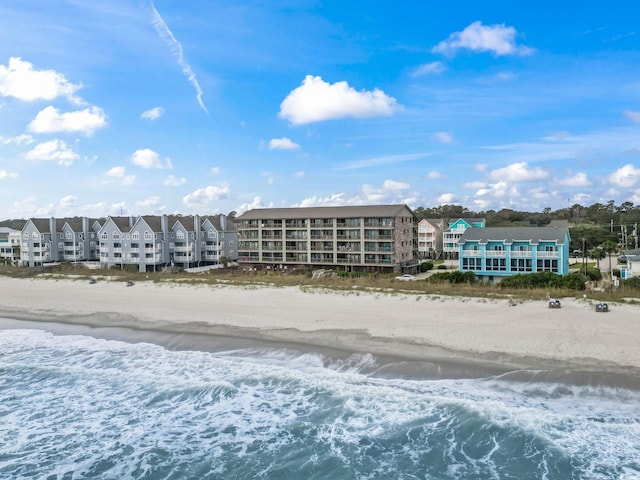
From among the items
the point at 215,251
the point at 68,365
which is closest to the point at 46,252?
the point at 215,251

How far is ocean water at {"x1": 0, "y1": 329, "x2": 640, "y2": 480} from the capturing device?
38.8 ft

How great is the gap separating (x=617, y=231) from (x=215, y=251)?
70546 mm

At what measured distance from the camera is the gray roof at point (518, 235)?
42219 millimetres

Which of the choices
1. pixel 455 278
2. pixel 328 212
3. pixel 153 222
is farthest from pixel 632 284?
pixel 153 222

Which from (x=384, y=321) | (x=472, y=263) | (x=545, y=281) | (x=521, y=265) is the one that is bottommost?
(x=384, y=321)

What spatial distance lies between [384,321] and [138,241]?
45.8 metres

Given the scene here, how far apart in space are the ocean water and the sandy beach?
2.34 meters

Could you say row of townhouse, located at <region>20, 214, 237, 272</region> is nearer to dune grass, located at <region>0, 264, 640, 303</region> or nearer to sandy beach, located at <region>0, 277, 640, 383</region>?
dune grass, located at <region>0, 264, 640, 303</region>

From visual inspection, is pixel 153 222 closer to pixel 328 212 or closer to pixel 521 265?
pixel 328 212

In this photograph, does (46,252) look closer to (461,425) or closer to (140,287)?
(140,287)

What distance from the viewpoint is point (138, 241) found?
60.7 m

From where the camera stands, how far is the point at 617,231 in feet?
271

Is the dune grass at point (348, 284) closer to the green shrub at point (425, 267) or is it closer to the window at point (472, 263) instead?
the window at point (472, 263)

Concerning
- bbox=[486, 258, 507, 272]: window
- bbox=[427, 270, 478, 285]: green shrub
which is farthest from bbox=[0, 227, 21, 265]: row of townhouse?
bbox=[486, 258, 507, 272]: window
